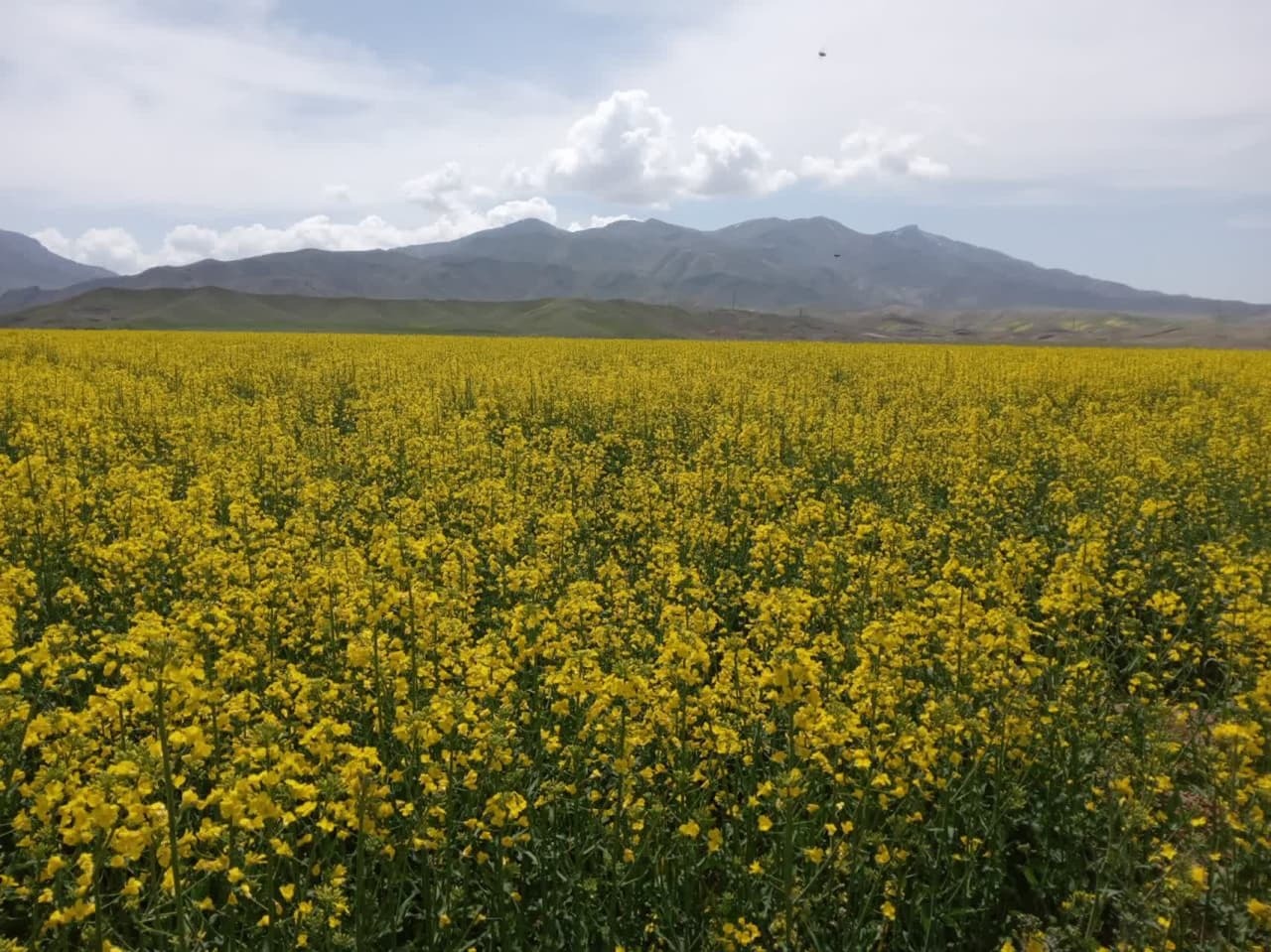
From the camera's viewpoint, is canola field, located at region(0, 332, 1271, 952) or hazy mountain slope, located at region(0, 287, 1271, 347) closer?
canola field, located at region(0, 332, 1271, 952)

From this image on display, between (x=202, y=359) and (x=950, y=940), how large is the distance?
1217 inches

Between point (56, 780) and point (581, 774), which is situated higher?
point (56, 780)

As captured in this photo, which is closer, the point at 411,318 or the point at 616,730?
the point at 616,730

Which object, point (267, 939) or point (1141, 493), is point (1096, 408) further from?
point (267, 939)

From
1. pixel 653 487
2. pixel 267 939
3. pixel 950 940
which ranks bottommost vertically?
pixel 950 940

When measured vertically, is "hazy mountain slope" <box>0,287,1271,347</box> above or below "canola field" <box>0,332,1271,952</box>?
above

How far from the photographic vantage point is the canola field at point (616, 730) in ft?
11.7

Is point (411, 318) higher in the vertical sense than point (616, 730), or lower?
higher

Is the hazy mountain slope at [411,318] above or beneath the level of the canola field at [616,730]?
above

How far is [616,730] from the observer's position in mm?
4180

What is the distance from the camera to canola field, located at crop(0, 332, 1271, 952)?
358 centimetres

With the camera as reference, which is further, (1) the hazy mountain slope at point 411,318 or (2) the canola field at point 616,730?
(1) the hazy mountain slope at point 411,318

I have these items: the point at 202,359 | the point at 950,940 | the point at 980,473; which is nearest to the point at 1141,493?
the point at 980,473

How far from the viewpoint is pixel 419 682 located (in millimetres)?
4957
